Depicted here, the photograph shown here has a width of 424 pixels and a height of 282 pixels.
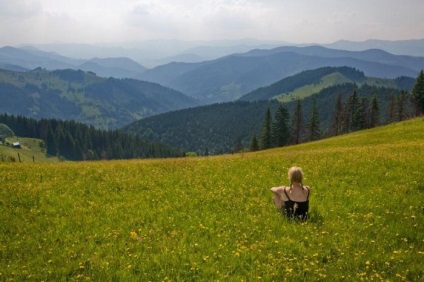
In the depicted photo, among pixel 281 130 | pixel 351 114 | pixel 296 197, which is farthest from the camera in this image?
pixel 351 114

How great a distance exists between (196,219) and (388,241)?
638 centimetres

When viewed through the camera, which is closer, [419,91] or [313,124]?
[419,91]

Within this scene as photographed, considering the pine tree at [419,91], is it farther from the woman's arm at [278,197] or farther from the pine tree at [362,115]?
the woman's arm at [278,197]

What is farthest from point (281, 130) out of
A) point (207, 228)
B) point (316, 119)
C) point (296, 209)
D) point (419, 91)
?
point (207, 228)

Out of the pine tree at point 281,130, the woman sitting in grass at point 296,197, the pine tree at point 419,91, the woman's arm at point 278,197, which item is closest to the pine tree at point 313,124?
the pine tree at point 281,130

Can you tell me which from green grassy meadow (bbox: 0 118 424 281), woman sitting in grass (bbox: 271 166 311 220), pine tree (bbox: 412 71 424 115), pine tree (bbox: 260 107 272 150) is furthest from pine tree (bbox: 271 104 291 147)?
woman sitting in grass (bbox: 271 166 311 220)

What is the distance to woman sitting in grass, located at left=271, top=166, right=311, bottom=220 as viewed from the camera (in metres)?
12.4

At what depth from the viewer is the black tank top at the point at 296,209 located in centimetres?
1244

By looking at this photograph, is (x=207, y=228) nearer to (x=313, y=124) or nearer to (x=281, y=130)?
(x=281, y=130)

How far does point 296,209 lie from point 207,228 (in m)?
3.34

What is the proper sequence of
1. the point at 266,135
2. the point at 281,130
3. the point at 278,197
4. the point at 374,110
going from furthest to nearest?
the point at 374,110
the point at 266,135
the point at 281,130
the point at 278,197

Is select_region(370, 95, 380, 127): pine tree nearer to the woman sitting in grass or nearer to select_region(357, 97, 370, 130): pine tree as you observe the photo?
select_region(357, 97, 370, 130): pine tree

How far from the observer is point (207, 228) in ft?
38.8

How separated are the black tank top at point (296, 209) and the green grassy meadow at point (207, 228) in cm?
40
